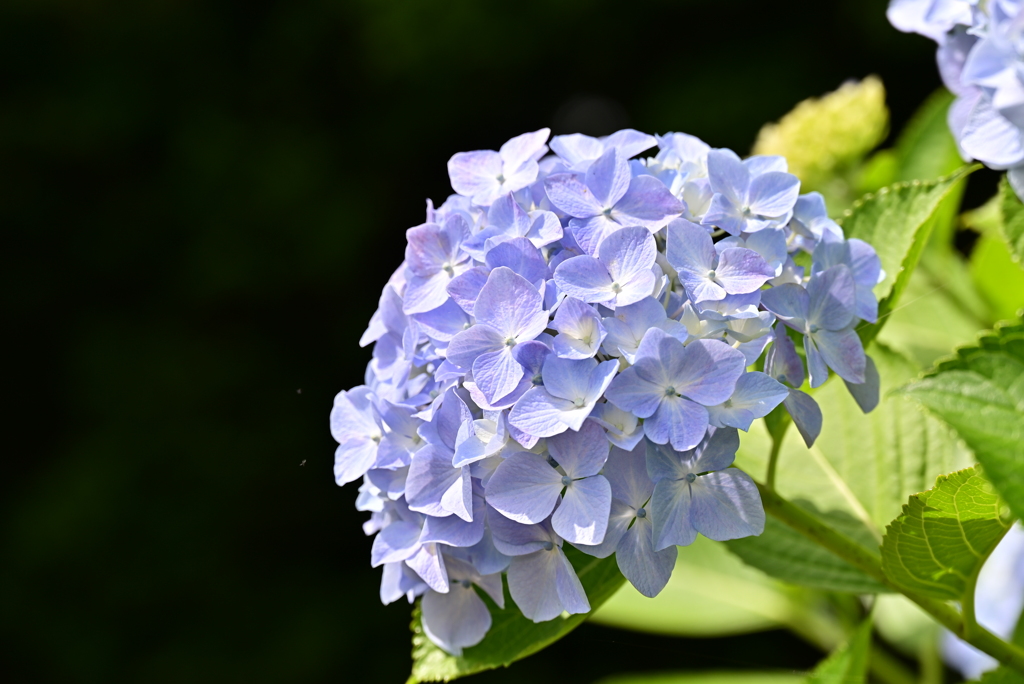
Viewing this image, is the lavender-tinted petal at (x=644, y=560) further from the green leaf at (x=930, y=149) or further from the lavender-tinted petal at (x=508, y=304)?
the green leaf at (x=930, y=149)

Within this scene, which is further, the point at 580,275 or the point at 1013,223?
the point at 1013,223

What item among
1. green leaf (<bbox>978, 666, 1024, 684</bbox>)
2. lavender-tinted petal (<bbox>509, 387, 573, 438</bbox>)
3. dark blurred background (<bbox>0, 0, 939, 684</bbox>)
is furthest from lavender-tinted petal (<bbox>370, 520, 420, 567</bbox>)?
dark blurred background (<bbox>0, 0, 939, 684</bbox>)

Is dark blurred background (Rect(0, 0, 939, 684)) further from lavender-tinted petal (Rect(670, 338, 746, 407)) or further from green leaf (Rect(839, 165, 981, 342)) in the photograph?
lavender-tinted petal (Rect(670, 338, 746, 407))

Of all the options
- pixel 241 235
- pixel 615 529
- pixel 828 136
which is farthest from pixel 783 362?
pixel 241 235

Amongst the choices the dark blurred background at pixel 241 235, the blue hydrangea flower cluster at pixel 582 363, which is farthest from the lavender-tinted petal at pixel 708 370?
the dark blurred background at pixel 241 235

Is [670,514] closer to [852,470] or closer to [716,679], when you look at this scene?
[852,470]

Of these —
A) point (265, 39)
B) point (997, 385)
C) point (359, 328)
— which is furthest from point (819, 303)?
point (265, 39)

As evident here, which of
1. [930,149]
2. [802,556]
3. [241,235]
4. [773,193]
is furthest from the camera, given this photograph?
[241,235]
